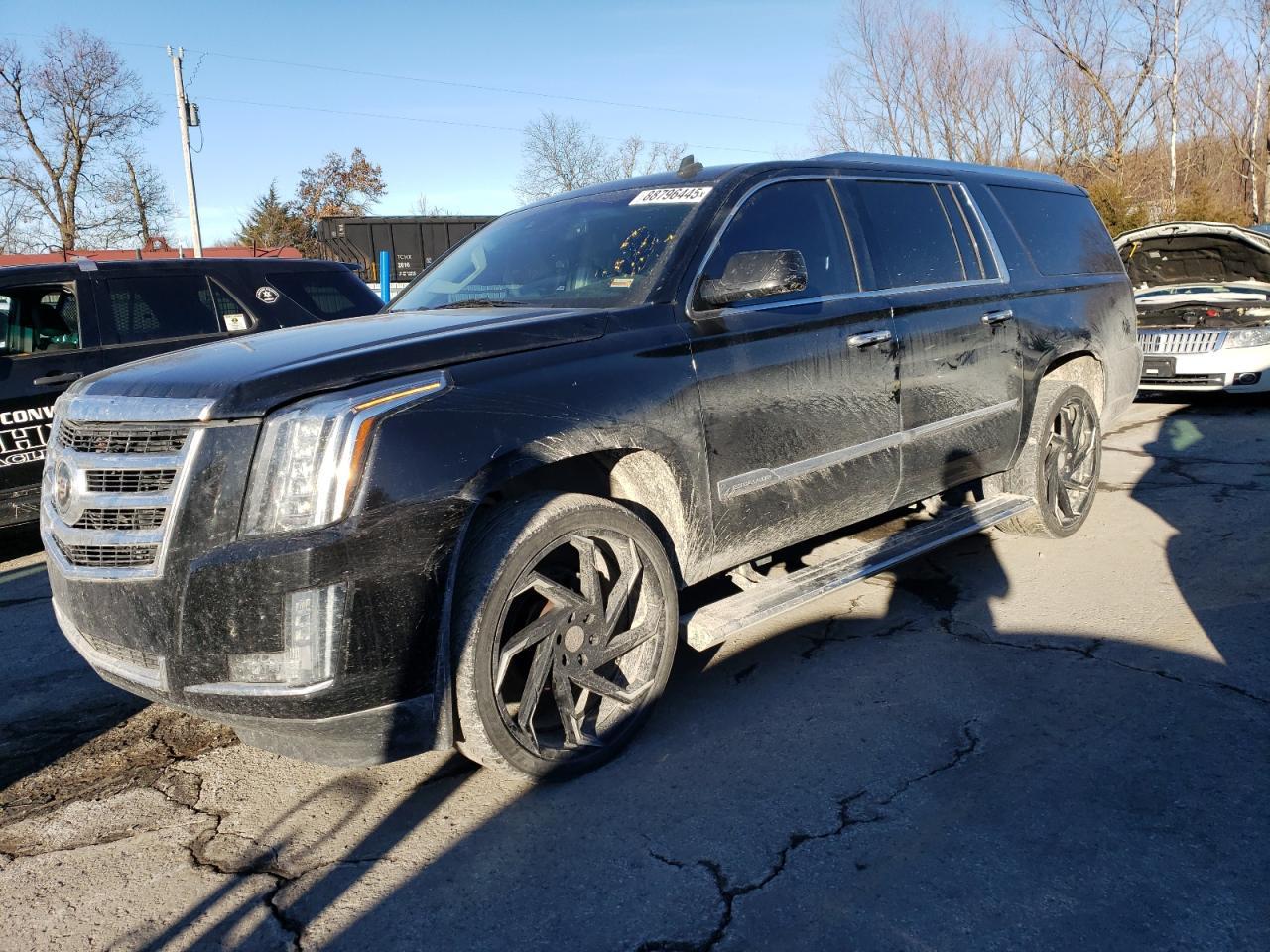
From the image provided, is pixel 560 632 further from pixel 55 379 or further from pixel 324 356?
pixel 55 379

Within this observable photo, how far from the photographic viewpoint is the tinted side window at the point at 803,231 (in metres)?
3.80

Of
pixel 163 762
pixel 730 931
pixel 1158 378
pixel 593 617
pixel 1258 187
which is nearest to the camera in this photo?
pixel 730 931

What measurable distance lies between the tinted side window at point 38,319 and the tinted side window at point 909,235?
5075 millimetres

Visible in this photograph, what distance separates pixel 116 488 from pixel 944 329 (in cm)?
337

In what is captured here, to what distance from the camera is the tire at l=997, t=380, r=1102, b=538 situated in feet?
16.9

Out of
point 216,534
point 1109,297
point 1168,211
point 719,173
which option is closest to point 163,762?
point 216,534

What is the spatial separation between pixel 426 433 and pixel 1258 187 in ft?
116

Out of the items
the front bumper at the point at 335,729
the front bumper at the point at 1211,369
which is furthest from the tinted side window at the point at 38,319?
the front bumper at the point at 1211,369

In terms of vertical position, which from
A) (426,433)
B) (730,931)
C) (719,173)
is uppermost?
(719,173)

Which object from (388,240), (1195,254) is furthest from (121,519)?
(388,240)

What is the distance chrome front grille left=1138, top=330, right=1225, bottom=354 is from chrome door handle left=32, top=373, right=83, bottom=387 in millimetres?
8917

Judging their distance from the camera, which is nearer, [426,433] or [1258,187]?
[426,433]

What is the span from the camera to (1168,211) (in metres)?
23.5

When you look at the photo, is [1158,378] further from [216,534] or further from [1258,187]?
[1258,187]
